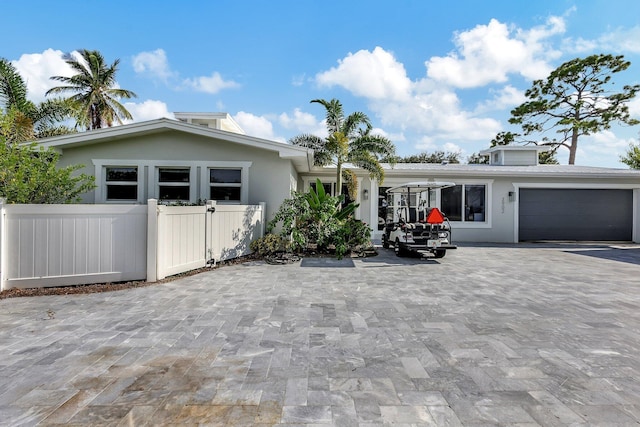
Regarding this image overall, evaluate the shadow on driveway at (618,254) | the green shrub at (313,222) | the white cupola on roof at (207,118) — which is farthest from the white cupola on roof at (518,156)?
the white cupola on roof at (207,118)

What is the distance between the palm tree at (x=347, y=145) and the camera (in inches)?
434

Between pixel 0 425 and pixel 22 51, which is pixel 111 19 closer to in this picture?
pixel 22 51

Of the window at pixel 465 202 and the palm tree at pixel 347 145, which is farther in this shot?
the window at pixel 465 202

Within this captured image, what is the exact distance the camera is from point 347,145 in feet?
36.5

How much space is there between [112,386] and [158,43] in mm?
11791

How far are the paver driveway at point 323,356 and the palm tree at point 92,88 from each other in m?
22.0

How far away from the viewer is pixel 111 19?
9.12 metres

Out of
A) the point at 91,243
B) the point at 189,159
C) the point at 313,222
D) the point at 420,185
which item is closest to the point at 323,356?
the point at 91,243

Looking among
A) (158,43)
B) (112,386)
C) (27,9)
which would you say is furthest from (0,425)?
(158,43)

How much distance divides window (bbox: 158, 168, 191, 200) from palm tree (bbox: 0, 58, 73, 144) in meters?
6.26

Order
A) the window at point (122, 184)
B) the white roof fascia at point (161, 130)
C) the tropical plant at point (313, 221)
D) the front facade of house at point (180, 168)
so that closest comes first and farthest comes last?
the white roof fascia at point (161, 130)
the tropical plant at point (313, 221)
the front facade of house at point (180, 168)
the window at point (122, 184)

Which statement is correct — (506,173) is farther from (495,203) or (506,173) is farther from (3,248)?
(3,248)

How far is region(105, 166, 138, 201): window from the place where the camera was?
9633 millimetres

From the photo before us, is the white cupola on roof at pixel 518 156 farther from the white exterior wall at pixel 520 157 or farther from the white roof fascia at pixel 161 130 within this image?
the white roof fascia at pixel 161 130
